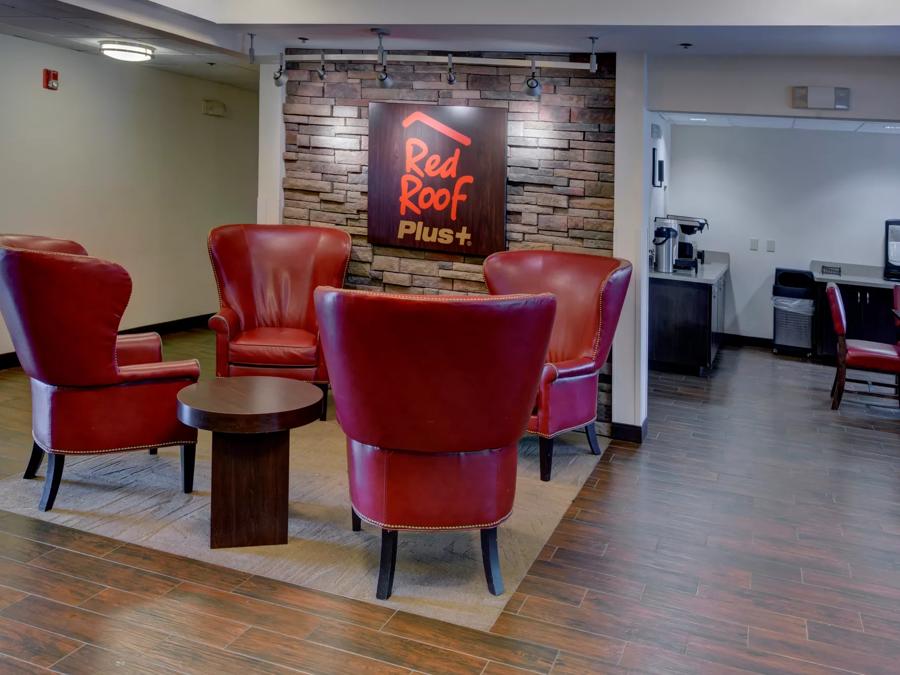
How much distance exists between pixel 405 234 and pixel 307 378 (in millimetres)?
1239

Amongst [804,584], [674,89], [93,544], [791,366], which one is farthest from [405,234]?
[791,366]

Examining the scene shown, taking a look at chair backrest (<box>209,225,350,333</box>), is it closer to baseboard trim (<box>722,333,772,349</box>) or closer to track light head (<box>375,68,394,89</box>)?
track light head (<box>375,68,394,89</box>)

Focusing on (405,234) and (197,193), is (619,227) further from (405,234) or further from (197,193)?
(197,193)

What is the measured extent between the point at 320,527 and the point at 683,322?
4381mm

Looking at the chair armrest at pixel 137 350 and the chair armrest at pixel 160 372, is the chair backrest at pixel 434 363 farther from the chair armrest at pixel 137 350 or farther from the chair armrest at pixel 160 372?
the chair armrest at pixel 137 350

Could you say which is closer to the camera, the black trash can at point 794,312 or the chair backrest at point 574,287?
the chair backrest at point 574,287

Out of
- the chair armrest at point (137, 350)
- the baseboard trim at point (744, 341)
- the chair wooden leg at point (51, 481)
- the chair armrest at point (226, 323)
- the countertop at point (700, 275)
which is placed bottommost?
the chair wooden leg at point (51, 481)

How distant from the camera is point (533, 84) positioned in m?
4.96

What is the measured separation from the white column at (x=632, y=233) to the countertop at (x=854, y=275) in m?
3.35

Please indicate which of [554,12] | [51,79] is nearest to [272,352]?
[554,12]

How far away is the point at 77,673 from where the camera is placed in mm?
2557

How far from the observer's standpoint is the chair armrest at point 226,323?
510 centimetres

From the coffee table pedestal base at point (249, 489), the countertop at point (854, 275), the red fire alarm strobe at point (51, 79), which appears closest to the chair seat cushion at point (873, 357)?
the countertop at point (854, 275)

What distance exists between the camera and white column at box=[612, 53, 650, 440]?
16.1 feet
